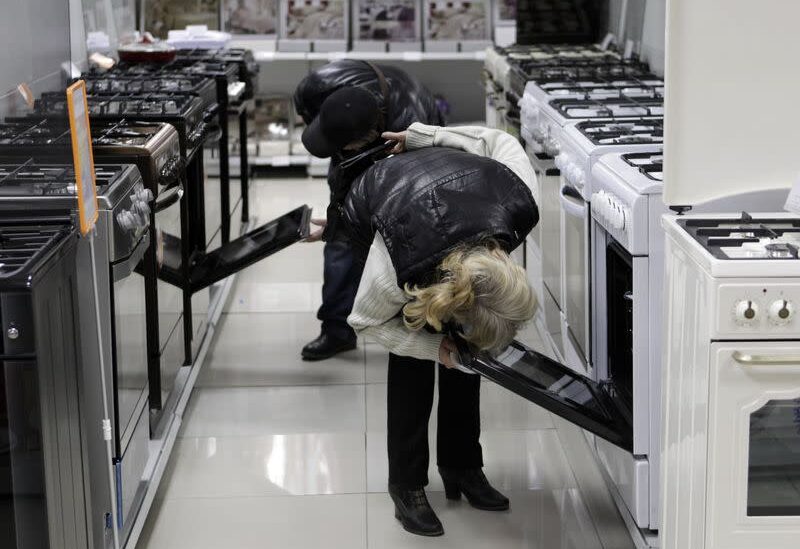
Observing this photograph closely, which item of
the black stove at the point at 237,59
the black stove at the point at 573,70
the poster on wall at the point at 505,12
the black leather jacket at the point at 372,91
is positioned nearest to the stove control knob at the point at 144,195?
the black leather jacket at the point at 372,91

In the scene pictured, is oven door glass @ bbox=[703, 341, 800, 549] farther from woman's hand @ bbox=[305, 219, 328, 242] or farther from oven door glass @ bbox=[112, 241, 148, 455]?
woman's hand @ bbox=[305, 219, 328, 242]

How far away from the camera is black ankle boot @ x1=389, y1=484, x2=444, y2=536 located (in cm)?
331

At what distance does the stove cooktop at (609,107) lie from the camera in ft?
12.8

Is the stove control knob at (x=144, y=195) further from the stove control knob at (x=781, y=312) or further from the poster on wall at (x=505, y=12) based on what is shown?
the poster on wall at (x=505, y=12)

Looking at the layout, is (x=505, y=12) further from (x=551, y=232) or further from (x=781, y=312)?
(x=781, y=312)

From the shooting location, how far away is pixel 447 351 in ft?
9.84

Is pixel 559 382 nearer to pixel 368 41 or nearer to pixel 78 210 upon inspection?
pixel 78 210

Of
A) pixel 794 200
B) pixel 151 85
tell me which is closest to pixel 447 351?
pixel 794 200

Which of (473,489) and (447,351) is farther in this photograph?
(473,489)

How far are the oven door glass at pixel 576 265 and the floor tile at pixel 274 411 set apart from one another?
0.84 metres

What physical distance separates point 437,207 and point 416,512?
982 mm

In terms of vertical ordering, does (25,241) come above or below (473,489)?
above

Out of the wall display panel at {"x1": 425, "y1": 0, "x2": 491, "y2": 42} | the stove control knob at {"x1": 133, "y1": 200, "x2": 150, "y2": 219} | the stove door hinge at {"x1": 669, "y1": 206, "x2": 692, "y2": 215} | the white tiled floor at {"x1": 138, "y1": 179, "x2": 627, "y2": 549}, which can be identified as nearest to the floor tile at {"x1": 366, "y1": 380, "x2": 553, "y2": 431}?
the white tiled floor at {"x1": 138, "y1": 179, "x2": 627, "y2": 549}

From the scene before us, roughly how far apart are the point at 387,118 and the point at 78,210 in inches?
62.0
